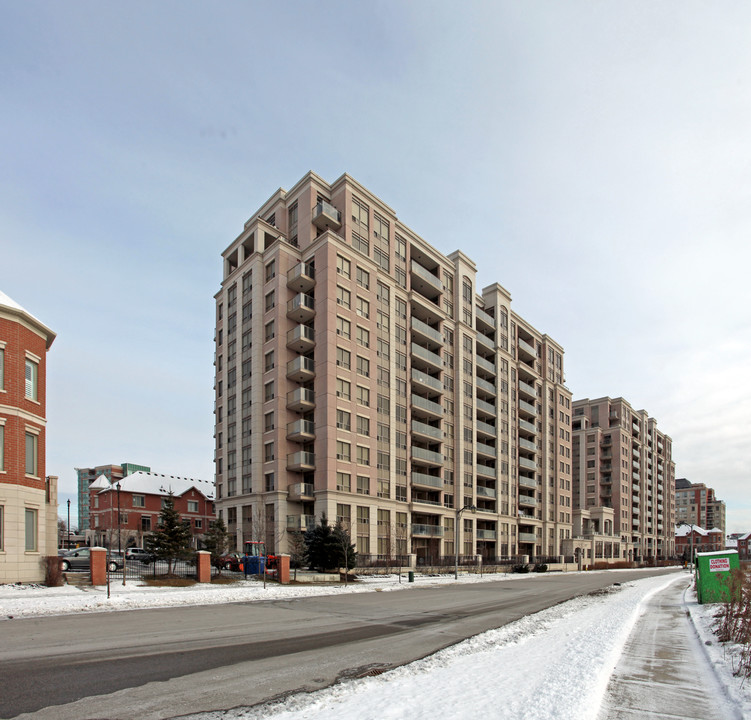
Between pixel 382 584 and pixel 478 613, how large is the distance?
55.1 feet

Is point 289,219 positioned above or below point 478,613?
above

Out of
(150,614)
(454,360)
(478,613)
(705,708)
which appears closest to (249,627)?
(150,614)

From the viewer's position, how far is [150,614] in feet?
66.8

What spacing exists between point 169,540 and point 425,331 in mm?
37813

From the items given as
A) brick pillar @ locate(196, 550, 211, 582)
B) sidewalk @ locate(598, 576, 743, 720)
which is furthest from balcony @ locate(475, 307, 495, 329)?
sidewalk @ locate(598, 576, 743, 720)

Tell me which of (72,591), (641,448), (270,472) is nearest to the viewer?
(72,591)

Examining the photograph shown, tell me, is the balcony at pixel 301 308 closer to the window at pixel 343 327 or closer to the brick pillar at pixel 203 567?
the window at pixel 343 327

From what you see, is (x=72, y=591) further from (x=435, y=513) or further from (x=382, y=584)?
(x=435, y=513)

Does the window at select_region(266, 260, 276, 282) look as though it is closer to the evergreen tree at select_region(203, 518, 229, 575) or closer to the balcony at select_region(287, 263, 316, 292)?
the balcony at select_region(287, 263, 316, 292)

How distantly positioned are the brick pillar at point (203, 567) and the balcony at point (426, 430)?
31.1 metres

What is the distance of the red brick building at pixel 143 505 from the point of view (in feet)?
253

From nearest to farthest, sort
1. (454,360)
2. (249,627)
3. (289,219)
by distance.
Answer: (249,627), (289,219), (454,360)

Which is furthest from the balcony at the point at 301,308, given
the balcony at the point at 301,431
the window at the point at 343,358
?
the balcony at the point at 301,431

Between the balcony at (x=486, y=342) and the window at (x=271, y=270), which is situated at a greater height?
the window at (x=271, y=270)
